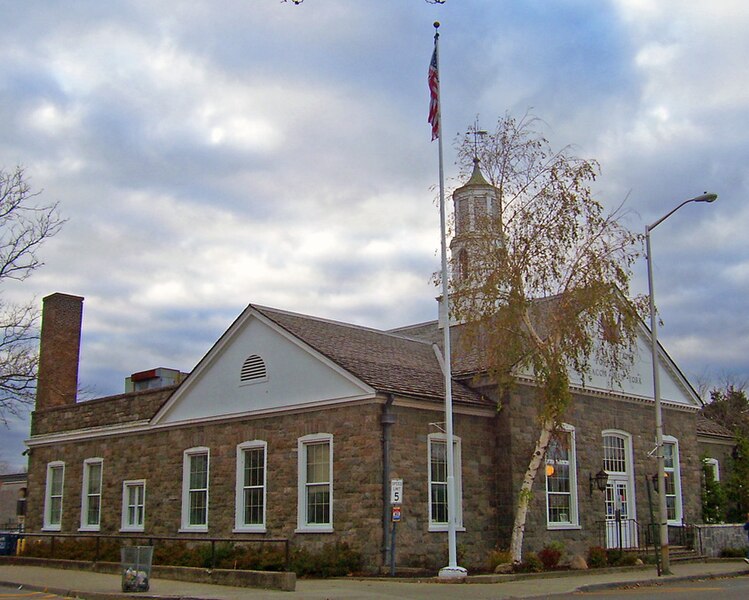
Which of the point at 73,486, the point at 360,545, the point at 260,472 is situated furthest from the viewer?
the point at 73,486

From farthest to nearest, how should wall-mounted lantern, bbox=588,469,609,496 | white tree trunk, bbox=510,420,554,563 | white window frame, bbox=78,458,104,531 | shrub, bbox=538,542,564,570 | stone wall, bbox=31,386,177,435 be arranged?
A: white window frame, bbox=78,458,104,531 < stone wall, bbox=31,386,177,435 < wall-mounted lantern, bbox=588,469,609,496 < white tree trunk, bbox=510,420,554,563 < shrub, bbox=538,542,564,570

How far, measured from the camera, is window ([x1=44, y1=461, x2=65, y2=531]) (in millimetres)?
32688

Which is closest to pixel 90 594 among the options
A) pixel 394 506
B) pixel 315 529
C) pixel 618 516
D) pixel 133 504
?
pixel 315 529

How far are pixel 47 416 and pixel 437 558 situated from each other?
60.4ft

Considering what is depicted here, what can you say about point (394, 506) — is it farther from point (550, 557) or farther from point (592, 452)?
point (592, 452)

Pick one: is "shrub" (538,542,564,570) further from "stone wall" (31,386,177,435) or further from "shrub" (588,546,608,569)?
"stone wall" (31,386,177,435)

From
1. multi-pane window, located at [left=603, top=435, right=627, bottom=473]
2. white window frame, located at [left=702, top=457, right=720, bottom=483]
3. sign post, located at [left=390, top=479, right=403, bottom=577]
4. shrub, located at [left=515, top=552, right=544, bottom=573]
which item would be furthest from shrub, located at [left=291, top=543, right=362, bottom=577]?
white window frame, located at [left=702, top=457, right=720, bottom=483]

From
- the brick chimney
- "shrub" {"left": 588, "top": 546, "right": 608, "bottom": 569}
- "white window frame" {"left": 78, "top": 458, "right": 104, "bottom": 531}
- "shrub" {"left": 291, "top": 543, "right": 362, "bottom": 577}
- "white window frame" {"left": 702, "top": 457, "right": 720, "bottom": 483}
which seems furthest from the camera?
the brick chimney

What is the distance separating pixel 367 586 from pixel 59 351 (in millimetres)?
22149

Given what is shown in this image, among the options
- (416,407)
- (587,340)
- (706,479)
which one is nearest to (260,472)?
(416,407)

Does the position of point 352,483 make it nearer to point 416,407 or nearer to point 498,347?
point 416,407

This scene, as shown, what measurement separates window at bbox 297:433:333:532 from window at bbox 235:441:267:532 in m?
1.58

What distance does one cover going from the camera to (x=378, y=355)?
25719mm

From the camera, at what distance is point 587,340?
22.0m
